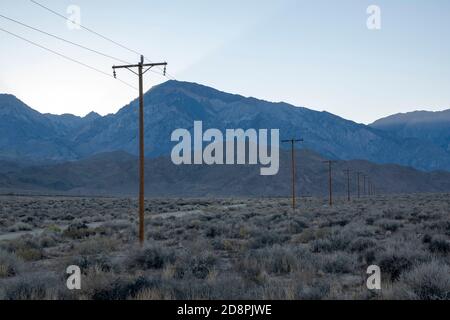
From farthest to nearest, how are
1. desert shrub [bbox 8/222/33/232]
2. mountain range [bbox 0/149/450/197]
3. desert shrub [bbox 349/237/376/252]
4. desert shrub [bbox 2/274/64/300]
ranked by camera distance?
mountain range [bbox 0/149/450/197] → desert shrub [bbox 8/222/33/232] → desert shrub [bbox 349/237/376/252] → desert shrub [bbox 2/274/64/300]

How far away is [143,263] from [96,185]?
14579 cm

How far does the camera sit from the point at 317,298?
32.0 feet

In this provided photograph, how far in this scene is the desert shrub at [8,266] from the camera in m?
13.8

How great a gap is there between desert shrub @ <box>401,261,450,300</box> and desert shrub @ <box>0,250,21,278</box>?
1039 cm

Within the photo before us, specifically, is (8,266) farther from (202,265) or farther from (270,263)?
(270,263)

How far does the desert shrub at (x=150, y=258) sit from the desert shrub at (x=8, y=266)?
3.21 metres

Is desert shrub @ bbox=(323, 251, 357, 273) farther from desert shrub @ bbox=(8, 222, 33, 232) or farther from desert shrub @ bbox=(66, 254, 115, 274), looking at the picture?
desert shrub @ bbox=(8, 222, 33, 232)

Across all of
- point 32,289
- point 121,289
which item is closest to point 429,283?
point 121,289

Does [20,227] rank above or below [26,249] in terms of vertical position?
below

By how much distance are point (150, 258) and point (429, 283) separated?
27.0 ft

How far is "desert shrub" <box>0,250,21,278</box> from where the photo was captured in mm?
13805

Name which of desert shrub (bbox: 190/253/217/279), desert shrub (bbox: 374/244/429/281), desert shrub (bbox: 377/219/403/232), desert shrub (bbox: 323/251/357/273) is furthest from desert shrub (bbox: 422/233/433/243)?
desert shrub (bbox: 190/253/217/279)

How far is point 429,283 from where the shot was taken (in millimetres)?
10055
